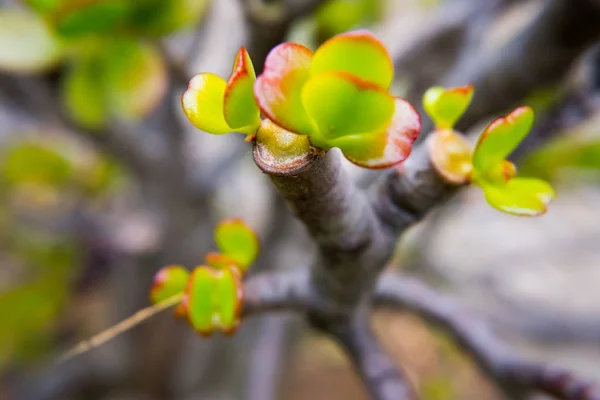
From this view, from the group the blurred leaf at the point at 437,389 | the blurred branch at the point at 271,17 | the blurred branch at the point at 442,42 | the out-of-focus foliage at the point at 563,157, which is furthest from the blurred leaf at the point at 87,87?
the blurred leaf at the point at 437,389

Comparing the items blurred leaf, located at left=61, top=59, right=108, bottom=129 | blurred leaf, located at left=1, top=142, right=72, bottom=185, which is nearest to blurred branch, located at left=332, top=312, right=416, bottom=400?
blurred leaf, located at left=61, top=59, right=108, bottom=129

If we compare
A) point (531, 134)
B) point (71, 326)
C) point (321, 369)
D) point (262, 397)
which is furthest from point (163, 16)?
point (321, 369)

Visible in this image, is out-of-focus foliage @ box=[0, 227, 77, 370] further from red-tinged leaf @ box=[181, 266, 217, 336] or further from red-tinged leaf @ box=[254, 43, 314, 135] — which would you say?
red-tinged leaf @ box=[254, 43, 314, 135]

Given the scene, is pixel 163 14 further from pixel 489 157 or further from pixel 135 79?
pixel 489 157

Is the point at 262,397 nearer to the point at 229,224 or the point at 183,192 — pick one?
the point at 183,192

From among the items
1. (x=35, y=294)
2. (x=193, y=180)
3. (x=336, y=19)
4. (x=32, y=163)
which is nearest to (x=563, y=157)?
(x=336, y=19)

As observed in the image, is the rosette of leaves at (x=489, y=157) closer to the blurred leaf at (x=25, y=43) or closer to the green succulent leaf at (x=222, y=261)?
the green succulent leaf at (x=222, y=261)

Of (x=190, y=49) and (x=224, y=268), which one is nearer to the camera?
(x=224, y=268)

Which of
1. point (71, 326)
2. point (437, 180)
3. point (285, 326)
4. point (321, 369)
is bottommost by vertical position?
point (321, 369)
